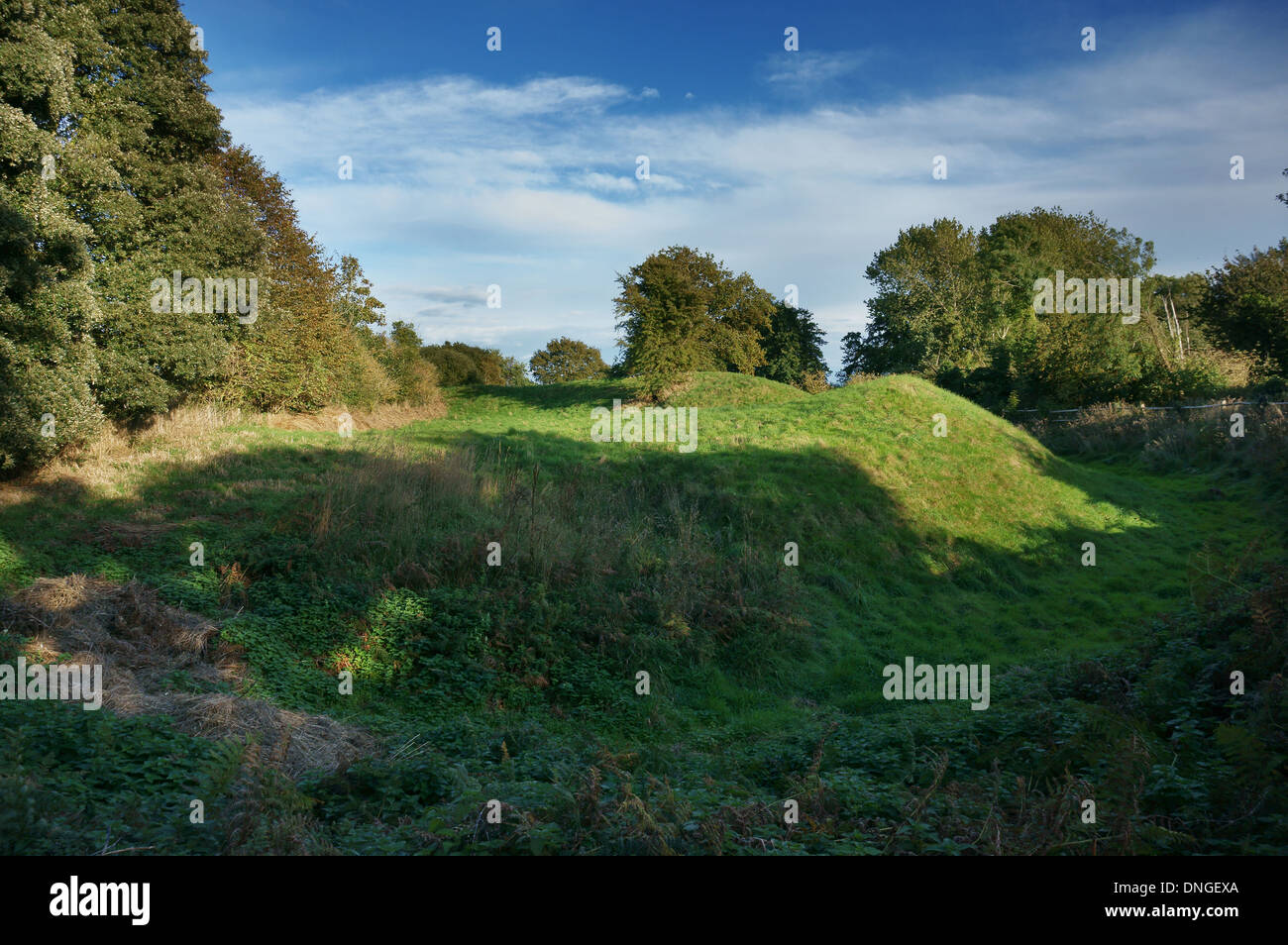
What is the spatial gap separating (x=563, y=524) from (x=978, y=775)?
7965 millimetres

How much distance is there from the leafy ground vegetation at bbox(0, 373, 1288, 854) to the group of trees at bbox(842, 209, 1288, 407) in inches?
614

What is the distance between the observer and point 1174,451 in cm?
2472

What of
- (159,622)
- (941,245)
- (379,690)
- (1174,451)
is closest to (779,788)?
(379,690)

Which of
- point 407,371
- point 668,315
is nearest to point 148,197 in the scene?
point 668,315

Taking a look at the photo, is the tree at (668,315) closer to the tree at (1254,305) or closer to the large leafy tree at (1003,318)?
the large leafy tree at (1003,318)

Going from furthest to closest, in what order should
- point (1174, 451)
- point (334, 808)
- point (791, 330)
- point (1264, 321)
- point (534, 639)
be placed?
point (791, 330)
point (1264, 321)
point (1174, 451)
point (534, 639)
point (334, 808)

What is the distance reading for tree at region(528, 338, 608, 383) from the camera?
7631 cm

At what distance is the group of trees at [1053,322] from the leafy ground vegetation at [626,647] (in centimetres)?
1560

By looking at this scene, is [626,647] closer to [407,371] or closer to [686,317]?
[686,317]

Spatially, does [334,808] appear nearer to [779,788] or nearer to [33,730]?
[33,730]

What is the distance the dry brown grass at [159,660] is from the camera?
6066 millimetres

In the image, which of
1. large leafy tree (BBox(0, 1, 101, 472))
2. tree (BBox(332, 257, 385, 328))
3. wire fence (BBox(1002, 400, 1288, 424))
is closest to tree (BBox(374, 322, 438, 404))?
tree (BBox(332, 257, 385, 328))

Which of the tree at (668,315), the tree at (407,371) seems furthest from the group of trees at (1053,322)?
the tree at (407,371)

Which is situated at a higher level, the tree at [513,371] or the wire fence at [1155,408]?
the tree at [513,371]
